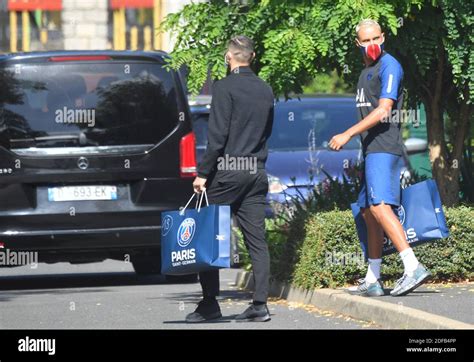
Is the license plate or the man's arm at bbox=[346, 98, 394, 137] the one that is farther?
the license plate

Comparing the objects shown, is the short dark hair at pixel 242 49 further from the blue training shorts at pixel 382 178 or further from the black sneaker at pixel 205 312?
the black sneaker at pixel 205 312

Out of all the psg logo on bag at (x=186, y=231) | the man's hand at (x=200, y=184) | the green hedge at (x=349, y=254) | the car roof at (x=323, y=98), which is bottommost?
the green hedge at (x=349, y=254)

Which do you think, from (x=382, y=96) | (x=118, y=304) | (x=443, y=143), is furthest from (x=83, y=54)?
(x=382, y=96)

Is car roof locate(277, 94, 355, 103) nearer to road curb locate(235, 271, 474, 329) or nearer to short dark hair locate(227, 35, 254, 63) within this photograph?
road curb locate(235, 271, 474, 329)

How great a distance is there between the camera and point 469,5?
11203 millimetres

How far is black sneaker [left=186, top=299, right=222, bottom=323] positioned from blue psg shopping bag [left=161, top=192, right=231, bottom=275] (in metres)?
0.29

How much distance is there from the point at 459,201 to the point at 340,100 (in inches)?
203

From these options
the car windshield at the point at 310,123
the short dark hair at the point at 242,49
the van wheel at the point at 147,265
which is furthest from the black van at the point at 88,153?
the car windshield at the point at 310,123

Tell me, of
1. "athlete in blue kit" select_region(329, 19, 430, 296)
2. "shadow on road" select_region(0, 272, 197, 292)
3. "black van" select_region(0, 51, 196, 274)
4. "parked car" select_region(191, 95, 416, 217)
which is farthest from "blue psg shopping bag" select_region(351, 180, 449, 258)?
"shadow on road" select_region(0, 272, 197, 292)

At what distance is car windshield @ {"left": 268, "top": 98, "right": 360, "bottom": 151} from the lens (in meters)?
16.4

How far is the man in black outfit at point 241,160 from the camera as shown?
962 centimetres

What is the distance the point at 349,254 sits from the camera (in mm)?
10922

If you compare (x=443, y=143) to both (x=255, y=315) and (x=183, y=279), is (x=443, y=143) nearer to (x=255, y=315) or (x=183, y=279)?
(x=183, y=279)

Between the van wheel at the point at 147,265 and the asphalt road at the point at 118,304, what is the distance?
0.09 m
